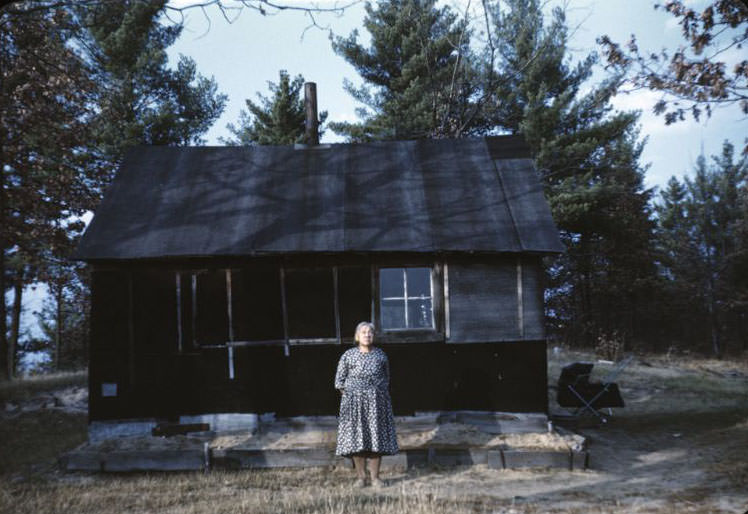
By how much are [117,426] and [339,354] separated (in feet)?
12.8

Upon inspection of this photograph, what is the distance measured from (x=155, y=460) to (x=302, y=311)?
10.5 feet

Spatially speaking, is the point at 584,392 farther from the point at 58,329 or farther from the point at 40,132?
the point at 58,329

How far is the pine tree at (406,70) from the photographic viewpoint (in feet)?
→ 72.6

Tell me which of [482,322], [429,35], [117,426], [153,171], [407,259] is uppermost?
[429,35]

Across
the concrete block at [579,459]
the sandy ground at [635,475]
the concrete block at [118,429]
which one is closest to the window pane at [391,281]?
the sandy ground at [635,475]

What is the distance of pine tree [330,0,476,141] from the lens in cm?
2214

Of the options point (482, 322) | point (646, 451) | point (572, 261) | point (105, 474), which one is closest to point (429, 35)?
point (572, 261)

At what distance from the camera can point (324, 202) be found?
422 inches

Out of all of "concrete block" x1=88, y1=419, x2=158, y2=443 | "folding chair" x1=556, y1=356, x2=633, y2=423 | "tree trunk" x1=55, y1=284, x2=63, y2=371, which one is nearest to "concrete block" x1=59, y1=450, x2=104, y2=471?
"concrete block" x1=88, y1=419, x2=158, y2=443

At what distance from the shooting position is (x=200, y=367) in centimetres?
988

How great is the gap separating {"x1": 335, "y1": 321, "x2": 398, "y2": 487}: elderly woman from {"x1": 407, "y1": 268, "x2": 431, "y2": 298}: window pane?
2.35m

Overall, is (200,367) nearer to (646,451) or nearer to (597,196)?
(646,451)

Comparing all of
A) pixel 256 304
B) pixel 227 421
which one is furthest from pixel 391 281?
pixel 227 421

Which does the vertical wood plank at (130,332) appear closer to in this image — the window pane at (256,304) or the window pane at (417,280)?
the window pane at (256,304)
